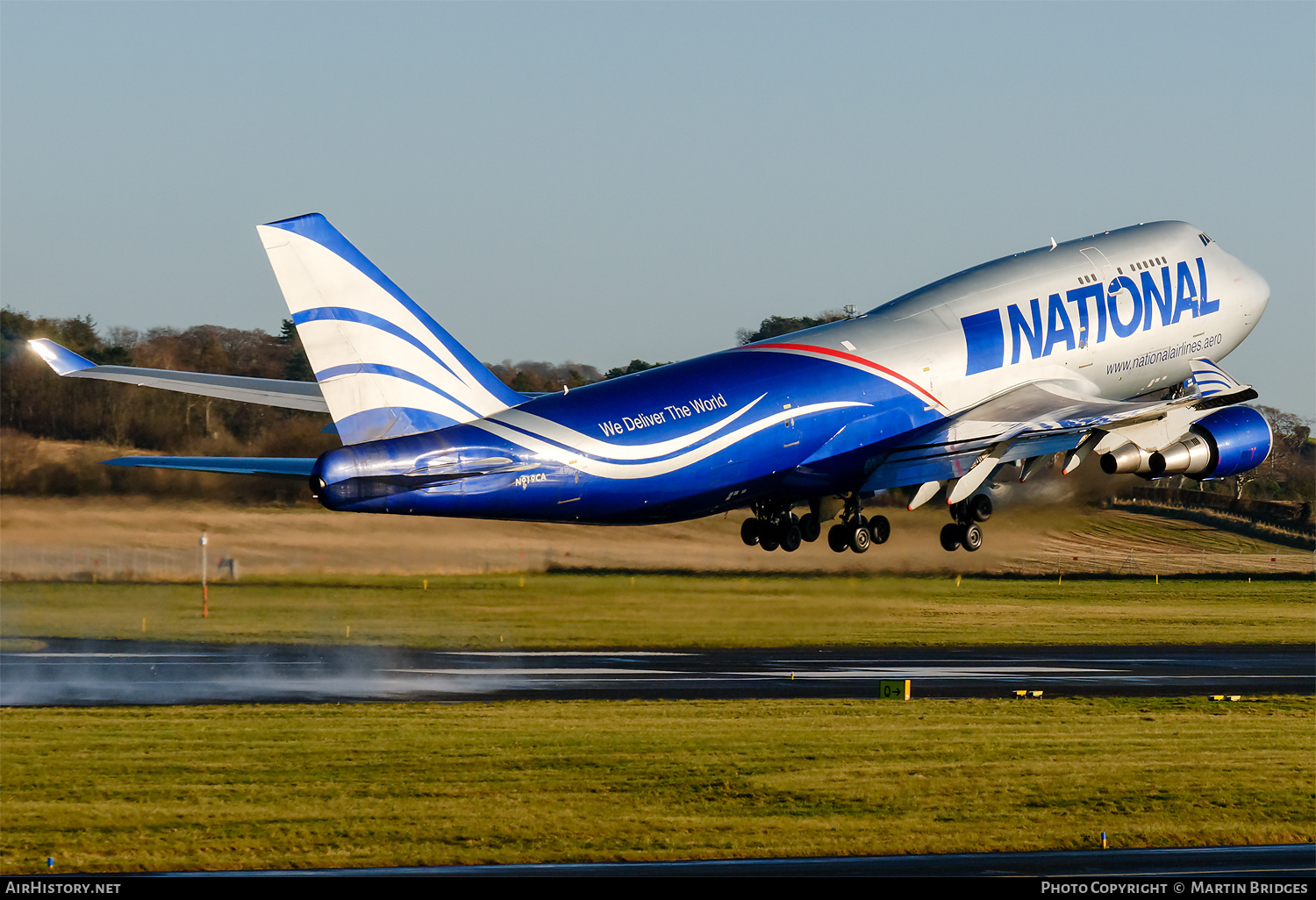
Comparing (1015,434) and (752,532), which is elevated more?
(1015,434)

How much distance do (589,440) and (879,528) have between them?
34.0 ft

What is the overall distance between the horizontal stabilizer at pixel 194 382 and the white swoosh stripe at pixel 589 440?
4758mm

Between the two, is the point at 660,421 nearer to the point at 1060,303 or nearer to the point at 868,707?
the point at 1060,303

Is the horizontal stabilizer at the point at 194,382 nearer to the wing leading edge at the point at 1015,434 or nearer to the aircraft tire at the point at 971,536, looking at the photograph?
the wing leading edge at the point at 1015,434

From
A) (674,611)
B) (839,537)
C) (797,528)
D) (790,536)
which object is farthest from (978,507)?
(674,611)

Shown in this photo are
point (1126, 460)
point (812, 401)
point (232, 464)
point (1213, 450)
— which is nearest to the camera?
point (232, 464)

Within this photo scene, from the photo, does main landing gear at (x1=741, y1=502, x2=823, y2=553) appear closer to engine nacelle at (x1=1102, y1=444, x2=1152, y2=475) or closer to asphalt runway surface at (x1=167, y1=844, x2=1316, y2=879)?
engine nacelle at (x1=1102, y1=444, x2=1152, y2=475)

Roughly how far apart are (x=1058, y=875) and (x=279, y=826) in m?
26.3

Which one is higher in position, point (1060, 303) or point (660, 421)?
point (1060, 303)

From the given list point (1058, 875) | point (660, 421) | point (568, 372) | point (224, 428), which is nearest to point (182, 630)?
point (568, 372)

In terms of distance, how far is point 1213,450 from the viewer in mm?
39375

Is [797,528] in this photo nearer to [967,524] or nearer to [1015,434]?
[967,524]

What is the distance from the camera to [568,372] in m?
74.9
